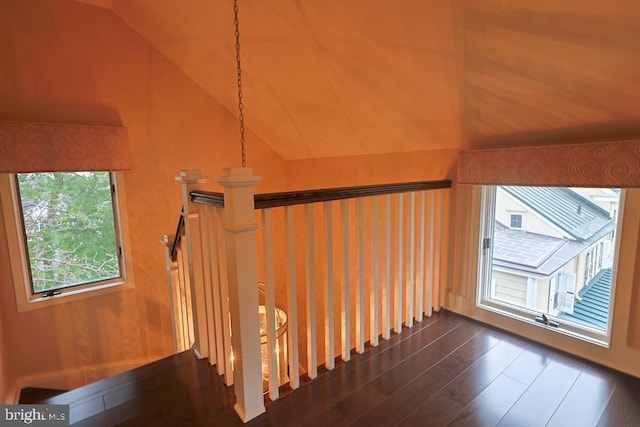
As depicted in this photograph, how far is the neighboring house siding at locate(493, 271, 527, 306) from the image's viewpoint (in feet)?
7.68

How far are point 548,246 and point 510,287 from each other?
15.7 inches

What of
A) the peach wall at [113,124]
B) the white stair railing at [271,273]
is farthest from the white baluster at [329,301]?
the peach wall at [113,124]

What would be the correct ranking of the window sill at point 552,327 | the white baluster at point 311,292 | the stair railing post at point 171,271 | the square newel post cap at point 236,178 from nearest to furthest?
the square newel post cap at point 236,178
the white baluster at point 311,292
the window sill at point 552,327
the stair railing post at point 171,271

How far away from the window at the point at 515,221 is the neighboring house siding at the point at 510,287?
1.14 ft

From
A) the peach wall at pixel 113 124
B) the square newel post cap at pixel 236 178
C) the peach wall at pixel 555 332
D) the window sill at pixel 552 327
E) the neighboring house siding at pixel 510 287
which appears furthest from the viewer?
the peach wall at pixel 113 124

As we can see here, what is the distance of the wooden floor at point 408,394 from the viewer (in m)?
1.55

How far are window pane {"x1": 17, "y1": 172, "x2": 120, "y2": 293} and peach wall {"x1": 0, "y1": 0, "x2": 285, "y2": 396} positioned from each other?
19 cm

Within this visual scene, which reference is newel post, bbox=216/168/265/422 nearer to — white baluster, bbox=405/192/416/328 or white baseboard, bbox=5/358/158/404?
white baluster, bbox=405/192/416/328

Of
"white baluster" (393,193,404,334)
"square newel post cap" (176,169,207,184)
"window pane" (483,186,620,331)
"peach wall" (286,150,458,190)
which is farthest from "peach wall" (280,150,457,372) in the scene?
"square newel post cap" (176,169,207,184)

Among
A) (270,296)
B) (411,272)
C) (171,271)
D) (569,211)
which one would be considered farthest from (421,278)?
(171,271)

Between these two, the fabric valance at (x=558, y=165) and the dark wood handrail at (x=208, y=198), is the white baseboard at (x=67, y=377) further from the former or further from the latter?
the fabric valance at (x=558, y=165)

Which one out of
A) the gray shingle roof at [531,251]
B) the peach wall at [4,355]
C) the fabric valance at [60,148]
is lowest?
the peach wall at [4,355]

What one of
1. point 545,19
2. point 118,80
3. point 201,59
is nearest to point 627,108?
point 545,19

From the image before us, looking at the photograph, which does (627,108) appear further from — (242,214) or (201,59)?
(201,59)
